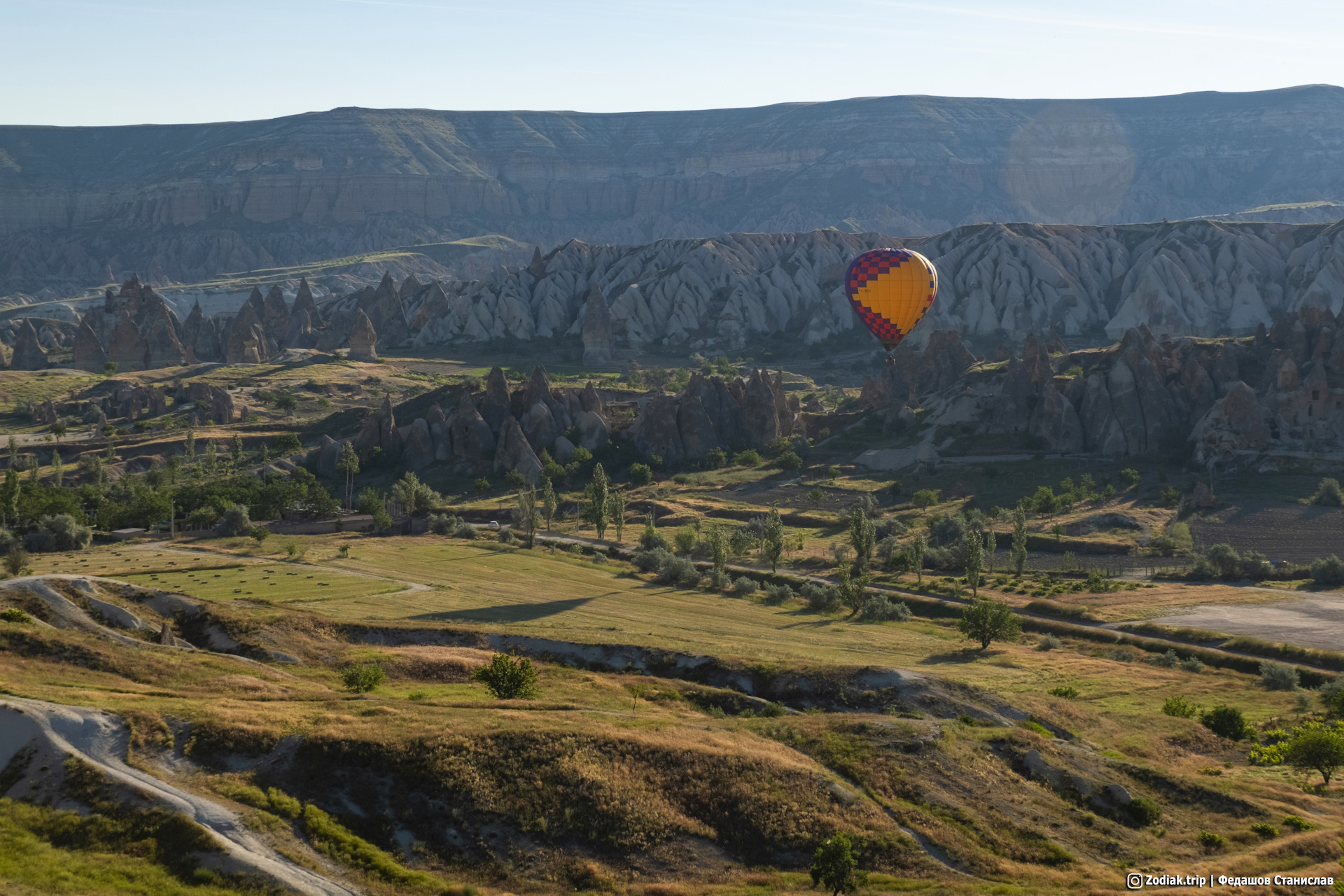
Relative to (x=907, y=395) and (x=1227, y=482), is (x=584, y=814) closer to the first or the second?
(x=1227, y=482)

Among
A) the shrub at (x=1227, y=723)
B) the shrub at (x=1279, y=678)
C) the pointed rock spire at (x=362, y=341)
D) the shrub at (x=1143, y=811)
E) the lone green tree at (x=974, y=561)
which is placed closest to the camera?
the shrub at (x=1143, y=811)

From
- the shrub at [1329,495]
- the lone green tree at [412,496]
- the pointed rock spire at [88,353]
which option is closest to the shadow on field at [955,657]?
the shrub at [1329,495]

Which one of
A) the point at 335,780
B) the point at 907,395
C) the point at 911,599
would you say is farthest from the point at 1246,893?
the point at 907,395

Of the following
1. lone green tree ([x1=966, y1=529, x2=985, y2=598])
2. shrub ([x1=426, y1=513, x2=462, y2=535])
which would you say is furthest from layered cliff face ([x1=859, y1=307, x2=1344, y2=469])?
shrub ([x1=426, y1=513, x2=462, y2=535])

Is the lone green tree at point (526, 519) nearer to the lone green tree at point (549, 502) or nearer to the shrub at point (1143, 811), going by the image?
the lone green tree at point (549, 502)

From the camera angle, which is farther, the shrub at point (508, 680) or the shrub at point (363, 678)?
the shrub at point (508, 680)
